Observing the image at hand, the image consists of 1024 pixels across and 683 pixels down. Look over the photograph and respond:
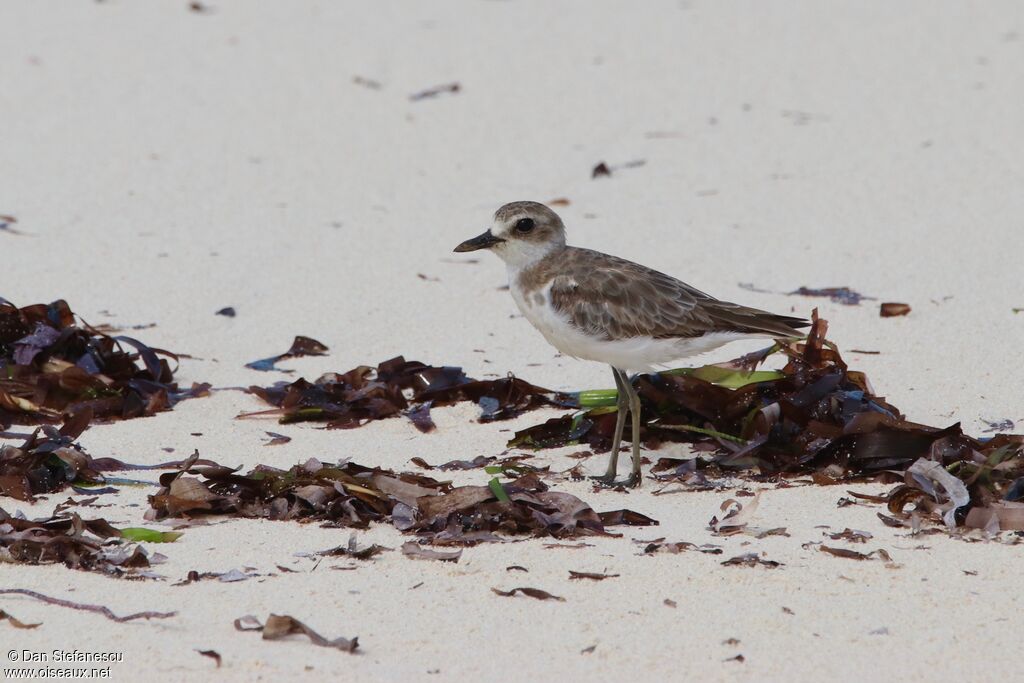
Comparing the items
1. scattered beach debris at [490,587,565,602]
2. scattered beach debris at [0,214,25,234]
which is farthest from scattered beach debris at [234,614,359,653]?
scattered beach debris at [0,214,25,234]

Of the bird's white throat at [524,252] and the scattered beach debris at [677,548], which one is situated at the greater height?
the bird's white throat at [524,252]

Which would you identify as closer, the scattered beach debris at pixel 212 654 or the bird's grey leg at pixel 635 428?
the scattered beach debris at pixel 212 654

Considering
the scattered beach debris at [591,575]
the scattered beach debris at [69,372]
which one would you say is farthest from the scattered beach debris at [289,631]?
the scattered beach debris at [69,372]

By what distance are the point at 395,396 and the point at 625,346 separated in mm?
1231

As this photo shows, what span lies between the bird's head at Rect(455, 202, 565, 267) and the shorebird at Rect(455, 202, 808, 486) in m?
0.13

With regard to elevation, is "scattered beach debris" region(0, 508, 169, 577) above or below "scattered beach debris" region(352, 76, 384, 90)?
below

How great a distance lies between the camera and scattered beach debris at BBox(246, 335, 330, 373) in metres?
6.98

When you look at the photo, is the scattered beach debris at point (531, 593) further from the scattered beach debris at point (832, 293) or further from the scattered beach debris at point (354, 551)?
the scattered beach debris at point (832, 293)

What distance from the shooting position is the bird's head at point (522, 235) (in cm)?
613

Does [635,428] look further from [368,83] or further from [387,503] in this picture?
[368,83]

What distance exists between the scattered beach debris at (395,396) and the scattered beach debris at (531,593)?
2014mm

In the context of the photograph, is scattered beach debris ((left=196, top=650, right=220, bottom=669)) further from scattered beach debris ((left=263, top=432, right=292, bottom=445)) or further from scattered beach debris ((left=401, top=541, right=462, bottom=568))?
scattered beach debris ((left=263, top=432, right=292, bottom=445))

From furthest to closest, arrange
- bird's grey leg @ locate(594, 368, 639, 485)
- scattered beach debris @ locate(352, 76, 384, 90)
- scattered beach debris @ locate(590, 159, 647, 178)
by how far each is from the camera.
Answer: scattered beach debris @ locate(352, 76, 384, 90), scattered beach debris @ locate(590, 159, 647, 178), bird's grey leg @ locate(594, 368, 639, 485)

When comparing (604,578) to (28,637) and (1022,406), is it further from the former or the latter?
(1022,406)
